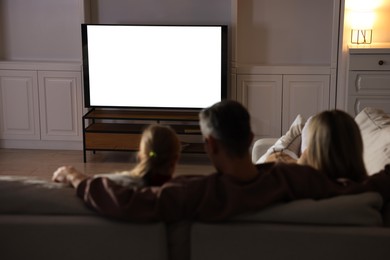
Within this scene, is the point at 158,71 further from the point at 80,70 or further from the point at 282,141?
the point at 282,141

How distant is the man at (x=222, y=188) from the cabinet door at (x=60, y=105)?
3.84 meters

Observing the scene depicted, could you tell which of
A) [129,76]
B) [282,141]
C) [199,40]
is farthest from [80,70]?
[282,141]

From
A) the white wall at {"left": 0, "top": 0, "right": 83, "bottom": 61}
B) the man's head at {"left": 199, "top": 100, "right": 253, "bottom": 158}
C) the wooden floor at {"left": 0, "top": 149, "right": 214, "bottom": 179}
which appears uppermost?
the white wall at {"left": 0, "top": 0, "right": 83, "bottom": 61}

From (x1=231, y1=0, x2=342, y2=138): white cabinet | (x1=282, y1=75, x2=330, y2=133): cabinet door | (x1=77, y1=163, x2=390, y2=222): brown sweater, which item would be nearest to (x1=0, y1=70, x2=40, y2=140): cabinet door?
(x1=231, y1=0, x2=342, y2=138): white cabinet

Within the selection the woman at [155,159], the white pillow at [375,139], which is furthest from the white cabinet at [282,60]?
the woman at [155,159]

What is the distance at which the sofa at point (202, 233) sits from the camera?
1888mm

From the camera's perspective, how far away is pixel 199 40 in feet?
17.7

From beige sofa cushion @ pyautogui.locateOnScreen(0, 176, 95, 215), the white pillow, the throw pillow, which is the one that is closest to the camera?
beige sofa cushion @ pyautogui.locateOnScreen(0, 176, 95, 215)

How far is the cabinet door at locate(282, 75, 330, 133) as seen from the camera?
5.56 m

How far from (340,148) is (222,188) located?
1.58 ft

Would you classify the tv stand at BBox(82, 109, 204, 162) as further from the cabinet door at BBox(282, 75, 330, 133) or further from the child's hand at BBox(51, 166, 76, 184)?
the child's hand at BBox(51, 166, 76, 184)

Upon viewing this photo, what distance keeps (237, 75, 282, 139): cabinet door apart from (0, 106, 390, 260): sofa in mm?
3650

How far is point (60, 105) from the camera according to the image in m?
5.86

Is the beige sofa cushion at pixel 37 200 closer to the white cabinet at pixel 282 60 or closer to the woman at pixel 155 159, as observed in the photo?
the woman at pixel 155 159
